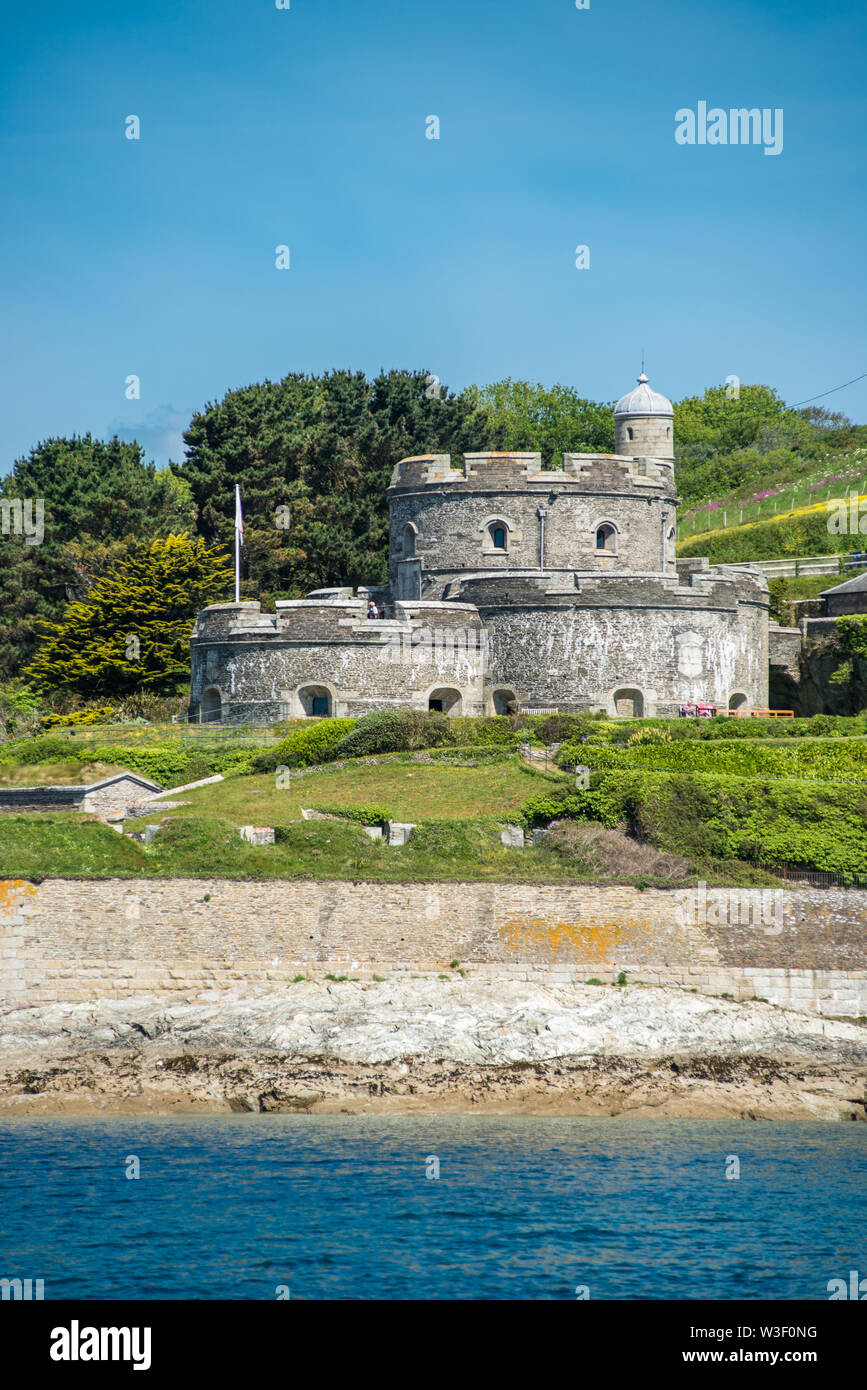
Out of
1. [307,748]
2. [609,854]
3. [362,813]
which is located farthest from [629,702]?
[609,854]

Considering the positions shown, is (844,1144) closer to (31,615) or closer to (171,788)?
(171,788)

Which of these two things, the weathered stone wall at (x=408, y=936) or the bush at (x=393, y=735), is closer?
the weathered stone wall at (x=408, y=936)

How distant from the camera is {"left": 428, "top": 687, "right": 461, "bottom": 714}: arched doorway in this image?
1802 inches

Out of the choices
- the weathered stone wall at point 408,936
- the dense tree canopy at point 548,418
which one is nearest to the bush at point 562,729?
the weathered stone wall at point 408,936

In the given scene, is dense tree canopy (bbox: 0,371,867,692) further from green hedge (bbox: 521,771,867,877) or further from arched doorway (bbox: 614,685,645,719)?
green hedge (bbox: 521,771,867,877)

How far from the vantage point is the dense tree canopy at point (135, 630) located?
52.3 m

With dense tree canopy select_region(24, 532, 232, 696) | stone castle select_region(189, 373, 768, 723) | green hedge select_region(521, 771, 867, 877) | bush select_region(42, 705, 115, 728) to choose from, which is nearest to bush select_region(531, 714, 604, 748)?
stone castle select_region(189, 373, 768, 723)

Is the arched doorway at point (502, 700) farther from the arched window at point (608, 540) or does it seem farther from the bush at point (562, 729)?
the arched window at point (608, 540)

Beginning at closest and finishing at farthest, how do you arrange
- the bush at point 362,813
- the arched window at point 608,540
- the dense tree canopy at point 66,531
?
the bush at point 362,813 < the arched window at point 608,540 < the dense tree canopy at point 66,531

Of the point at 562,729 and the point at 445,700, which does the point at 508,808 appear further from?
the point at 445,700

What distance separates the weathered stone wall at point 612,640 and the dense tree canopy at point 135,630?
40.7 ft

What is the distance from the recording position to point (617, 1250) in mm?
18188

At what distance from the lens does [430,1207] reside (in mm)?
19641

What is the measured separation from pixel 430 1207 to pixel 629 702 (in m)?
26.8
